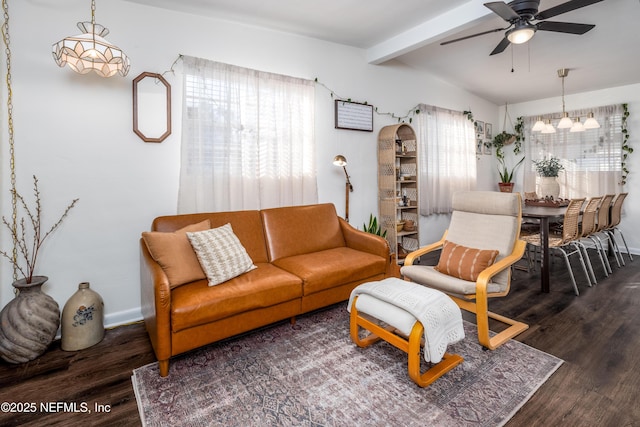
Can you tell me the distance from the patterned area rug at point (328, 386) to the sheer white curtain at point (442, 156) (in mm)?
2810

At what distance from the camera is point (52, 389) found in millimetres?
1797

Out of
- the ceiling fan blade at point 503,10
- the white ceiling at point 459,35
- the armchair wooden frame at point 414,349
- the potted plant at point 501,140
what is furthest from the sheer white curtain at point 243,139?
the potted plant at point 501,140

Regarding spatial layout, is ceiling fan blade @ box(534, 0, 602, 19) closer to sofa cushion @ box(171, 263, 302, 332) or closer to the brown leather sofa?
the brown leather sofa

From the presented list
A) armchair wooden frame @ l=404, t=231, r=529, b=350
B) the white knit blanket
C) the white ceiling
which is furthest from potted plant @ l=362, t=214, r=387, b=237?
the white ceiling

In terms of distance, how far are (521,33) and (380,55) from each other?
1.69 metres

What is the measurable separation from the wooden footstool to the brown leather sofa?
54 centimetres

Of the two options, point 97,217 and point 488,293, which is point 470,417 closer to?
point 488,293

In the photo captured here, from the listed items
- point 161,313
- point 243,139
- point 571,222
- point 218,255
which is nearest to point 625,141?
point 571,222

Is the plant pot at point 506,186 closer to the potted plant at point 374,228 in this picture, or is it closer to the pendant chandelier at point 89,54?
the potted plant at point 374,228

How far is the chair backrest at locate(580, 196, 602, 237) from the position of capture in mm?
3496

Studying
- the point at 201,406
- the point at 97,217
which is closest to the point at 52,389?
the point at 201,406

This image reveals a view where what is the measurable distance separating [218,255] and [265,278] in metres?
0.38

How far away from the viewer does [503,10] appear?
224cm

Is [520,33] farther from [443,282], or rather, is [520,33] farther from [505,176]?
[505,176]
